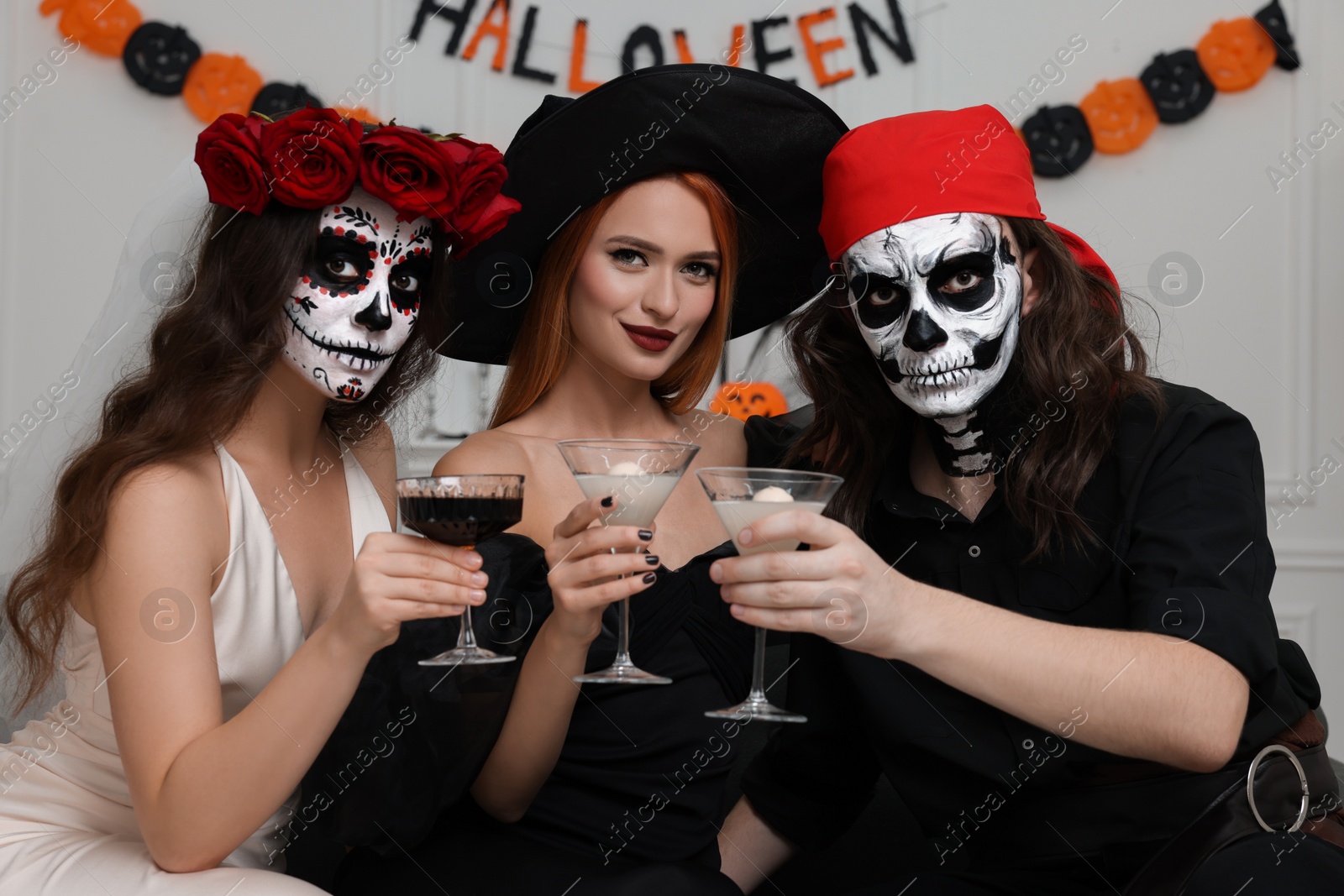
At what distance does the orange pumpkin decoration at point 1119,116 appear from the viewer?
4.75 m

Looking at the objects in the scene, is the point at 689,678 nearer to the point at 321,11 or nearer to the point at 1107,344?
the point at 1107,344

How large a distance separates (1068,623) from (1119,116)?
11.3 feet

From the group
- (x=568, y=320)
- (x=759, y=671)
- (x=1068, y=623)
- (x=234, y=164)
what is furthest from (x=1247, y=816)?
(x=234, y=164)

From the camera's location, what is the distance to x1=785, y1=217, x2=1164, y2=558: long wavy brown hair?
2.09 metres

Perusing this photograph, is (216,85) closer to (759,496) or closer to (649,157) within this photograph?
(649,157)

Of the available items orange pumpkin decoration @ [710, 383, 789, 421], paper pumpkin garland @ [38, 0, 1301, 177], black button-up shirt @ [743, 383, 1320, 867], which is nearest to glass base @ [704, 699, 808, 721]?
black button-up shirt @ [743, 383, 1320, 867]

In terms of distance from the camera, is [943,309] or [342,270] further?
[943,309]

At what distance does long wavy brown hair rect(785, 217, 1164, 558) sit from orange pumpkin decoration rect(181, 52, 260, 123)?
10.1ft

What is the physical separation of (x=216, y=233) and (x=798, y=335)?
4.07 feet

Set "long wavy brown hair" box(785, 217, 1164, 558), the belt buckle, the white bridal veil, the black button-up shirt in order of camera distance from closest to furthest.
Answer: the belt buckle
the black button-up shirt
"long wavy brown hair" box(785, 217, 1164, 558)
the white bridal veil

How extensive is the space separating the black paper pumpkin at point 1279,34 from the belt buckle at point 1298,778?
3.93 m

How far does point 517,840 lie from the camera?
6.69 ft

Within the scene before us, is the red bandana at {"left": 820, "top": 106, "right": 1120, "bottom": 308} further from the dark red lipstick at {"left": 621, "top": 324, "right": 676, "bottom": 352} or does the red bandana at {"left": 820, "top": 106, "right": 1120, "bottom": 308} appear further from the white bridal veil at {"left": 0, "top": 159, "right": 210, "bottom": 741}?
the white bridal veil at {"left": 0, "top": 159, "right": 210, "bottom": 741}

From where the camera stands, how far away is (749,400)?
4645 millimetres
